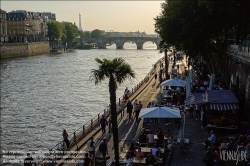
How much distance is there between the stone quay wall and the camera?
102375 millimetres

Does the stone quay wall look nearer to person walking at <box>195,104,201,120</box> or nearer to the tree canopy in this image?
the tree canopy

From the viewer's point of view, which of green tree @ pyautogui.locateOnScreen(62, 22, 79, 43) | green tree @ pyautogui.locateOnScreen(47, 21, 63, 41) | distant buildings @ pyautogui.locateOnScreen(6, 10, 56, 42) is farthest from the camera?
green tree @ pyautogui.locateOnScreen(62, 22, 79, 43)

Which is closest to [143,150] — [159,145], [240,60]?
[159,145]

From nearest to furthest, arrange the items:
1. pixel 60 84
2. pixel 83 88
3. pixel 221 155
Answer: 1. pixel 221 155
2. pixel 83 88
3. pixel 60 84

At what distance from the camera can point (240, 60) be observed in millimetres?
26891

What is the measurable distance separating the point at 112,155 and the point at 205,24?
17534mm

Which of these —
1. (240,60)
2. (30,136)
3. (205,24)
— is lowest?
(30,136)

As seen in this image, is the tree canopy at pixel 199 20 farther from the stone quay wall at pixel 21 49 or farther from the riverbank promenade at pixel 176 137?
the stone quay wall at pixel 21 49

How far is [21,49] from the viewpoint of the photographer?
380 ft

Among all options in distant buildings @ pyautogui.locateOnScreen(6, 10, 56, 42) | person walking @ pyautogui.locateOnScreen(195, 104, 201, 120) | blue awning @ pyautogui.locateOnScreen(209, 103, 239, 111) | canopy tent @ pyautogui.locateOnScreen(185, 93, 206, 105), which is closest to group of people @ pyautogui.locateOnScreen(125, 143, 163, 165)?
blue awning @ pyautogui.locateOnScreen(209, 103, 239, 111)

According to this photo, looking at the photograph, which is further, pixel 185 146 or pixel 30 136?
pixel 30 136

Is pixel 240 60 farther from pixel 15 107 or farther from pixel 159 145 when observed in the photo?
pixel 15 107

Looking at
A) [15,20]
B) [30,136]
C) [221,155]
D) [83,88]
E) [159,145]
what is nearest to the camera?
[221,155]

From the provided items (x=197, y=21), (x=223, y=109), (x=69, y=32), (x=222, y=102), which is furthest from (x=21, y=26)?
(x=223, y=109)
